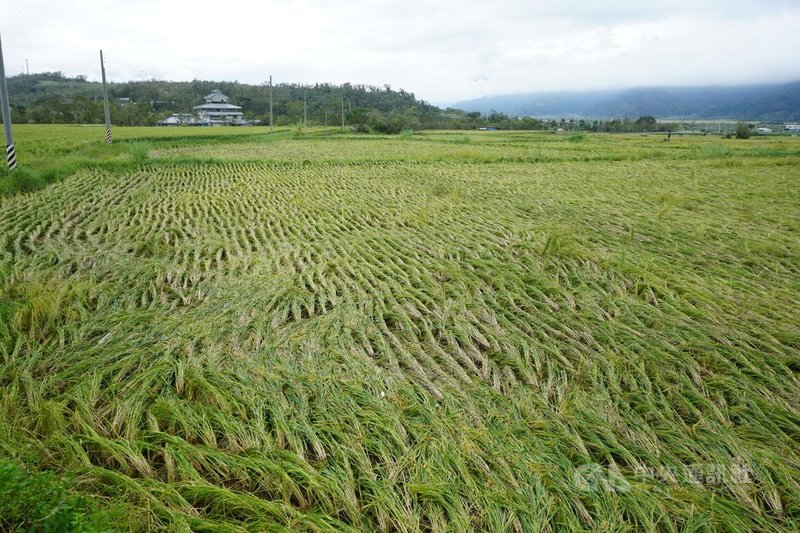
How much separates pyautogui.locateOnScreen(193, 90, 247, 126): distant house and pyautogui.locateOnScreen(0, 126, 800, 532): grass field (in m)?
67.4

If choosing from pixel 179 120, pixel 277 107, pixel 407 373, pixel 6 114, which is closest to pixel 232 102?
pixel 277 107

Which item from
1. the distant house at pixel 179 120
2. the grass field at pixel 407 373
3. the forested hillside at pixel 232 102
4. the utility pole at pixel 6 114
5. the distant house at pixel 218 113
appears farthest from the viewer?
the distant house at pixel 218 113

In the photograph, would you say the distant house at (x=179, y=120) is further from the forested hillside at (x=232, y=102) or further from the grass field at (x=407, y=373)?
the grass field at (x=407, y=373)

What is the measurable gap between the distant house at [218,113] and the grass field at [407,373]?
67426 millimetres

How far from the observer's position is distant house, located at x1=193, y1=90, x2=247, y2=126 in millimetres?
68250

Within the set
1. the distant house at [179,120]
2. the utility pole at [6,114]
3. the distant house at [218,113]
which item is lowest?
the utility pole at [6,114]

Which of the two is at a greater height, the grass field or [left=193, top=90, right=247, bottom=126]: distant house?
[left=193, top=90, right=247, bottom=126]: distant house

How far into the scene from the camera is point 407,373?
3.45 metres

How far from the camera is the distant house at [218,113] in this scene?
68.2 metres

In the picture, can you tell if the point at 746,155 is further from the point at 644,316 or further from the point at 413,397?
the point at 413,397

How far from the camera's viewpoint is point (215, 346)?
3752 mm

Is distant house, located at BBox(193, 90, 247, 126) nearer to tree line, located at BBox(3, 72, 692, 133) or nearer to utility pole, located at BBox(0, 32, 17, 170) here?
tree line, located at BBox(3, 72, 692, 133)

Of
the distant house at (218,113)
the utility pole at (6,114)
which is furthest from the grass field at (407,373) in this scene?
the distant house at (218,113)

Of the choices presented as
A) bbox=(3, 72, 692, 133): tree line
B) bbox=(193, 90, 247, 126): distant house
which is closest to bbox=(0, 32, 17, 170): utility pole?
bbox=(3, 72, 692, 133): tree line
